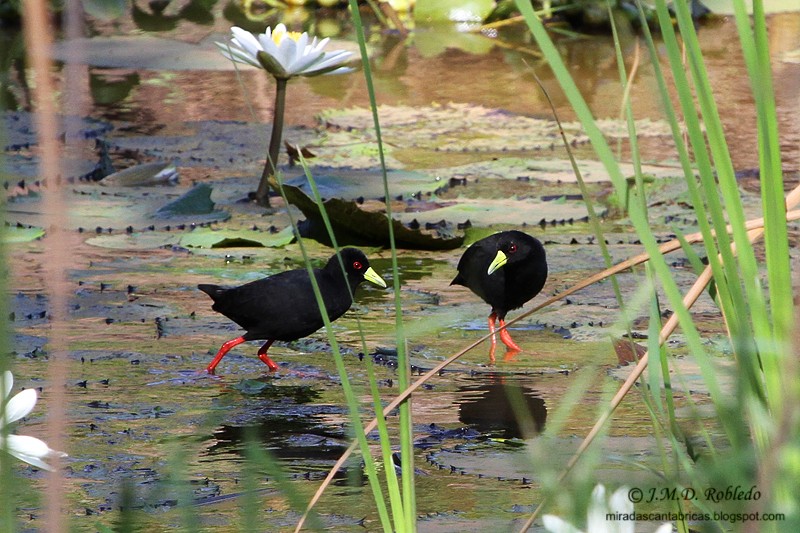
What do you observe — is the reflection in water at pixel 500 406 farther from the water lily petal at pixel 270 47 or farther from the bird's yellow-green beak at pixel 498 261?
the water lily petal at pixel 270 47

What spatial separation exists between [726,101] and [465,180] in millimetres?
2661

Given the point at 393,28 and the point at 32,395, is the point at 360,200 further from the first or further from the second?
the point at 393,28

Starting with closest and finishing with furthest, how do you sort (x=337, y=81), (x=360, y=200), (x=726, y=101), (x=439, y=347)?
(x=439, y=347), (x=360, y=200), (x=726, y=101), (x=337, y=81)

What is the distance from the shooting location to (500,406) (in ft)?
9.54

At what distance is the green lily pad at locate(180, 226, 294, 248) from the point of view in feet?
13.9

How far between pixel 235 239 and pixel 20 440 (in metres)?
3.07

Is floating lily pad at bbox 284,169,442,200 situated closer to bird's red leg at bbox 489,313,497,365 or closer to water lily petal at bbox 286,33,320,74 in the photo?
water lily petal at bbox 286,33,320,74

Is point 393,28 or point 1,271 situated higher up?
point 1,271

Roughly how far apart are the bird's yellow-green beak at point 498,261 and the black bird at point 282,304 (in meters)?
0.34

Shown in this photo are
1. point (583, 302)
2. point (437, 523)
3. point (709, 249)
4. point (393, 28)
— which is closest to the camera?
point (709, 249)

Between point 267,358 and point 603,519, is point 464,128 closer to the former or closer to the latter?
point 267,358

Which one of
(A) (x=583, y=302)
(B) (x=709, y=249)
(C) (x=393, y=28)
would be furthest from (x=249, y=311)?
(C) (x=393, y=28)

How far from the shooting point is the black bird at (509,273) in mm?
3656

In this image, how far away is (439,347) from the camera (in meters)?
3.36
